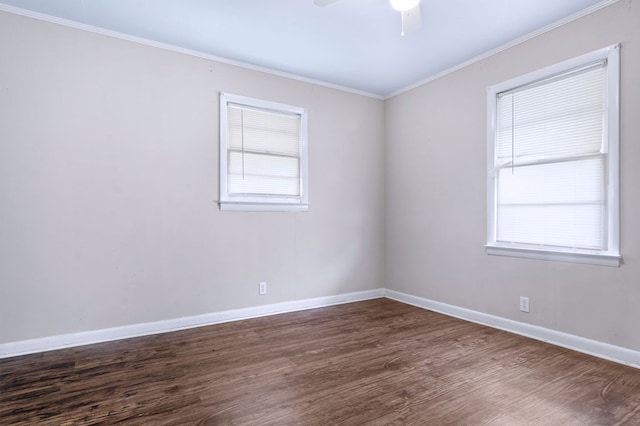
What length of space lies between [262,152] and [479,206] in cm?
238

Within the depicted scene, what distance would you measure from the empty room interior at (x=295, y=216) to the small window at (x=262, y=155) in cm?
2

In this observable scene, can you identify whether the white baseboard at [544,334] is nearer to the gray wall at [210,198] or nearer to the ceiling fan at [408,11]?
the gray wall at [210,198]

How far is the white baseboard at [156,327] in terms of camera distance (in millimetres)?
2715

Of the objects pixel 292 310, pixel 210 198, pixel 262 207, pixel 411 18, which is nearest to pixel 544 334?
pixel 292 310

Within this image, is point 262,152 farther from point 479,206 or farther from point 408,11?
point 479,206

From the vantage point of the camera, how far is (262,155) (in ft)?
12.4

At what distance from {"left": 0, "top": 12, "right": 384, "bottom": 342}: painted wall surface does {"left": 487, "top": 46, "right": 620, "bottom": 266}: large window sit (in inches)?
79.8

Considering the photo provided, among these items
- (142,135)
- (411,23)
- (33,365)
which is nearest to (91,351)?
(33,365)

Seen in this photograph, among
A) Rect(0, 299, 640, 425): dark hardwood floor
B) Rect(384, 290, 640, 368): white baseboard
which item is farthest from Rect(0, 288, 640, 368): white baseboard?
Rect(0, 299, 640, 425): dark hardwood floor

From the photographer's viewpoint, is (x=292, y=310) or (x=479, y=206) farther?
(x=292, y=310)

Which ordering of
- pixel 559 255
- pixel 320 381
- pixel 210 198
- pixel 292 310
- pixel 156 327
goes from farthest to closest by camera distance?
pixel 292 310 → pixel 210 198 → pixel 156 327 → pixel 559 255 → pixel 320 381

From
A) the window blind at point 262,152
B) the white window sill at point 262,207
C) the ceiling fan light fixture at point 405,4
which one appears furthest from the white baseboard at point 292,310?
the ceiling fan light fixture at point 405,4

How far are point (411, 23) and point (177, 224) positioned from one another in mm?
2673

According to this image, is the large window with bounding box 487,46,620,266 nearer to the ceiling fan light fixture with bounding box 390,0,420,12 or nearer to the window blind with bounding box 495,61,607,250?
the window blind with bounding box 495,61,607,250
